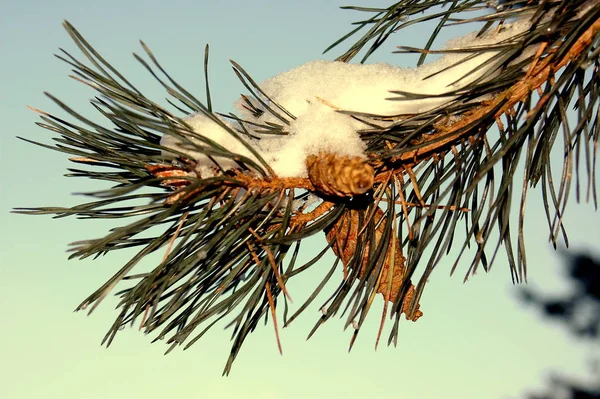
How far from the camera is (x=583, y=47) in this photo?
528 mm

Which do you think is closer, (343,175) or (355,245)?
(343,175)

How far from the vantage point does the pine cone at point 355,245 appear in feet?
1.97

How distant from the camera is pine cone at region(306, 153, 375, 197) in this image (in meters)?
0.50

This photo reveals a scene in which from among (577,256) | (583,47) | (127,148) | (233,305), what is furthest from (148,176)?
(577,256)

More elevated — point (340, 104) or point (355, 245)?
point (340, 104)

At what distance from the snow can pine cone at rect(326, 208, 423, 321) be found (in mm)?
74

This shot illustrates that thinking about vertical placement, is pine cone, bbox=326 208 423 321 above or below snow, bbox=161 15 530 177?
below

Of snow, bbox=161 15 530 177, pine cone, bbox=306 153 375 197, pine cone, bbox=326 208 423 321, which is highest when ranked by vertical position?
snow, bbox=161 15 530 177

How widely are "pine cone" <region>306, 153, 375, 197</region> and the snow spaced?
33 mm

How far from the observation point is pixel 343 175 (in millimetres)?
499

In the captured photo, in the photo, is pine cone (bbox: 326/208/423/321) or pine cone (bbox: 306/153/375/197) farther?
pine cone (bbox: 326/208/423/321)

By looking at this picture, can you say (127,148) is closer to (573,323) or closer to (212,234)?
(212,234)

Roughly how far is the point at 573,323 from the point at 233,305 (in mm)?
4653

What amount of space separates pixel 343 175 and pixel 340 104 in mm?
103
